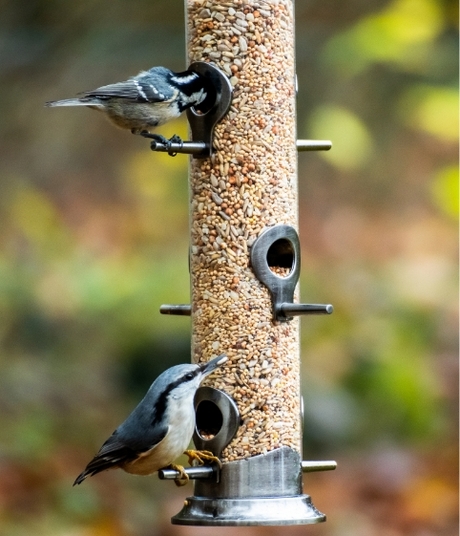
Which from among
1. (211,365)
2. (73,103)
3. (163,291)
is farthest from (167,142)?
(163,291)

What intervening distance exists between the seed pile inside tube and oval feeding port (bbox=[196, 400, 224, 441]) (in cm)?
9

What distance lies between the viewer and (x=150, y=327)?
9906 mm

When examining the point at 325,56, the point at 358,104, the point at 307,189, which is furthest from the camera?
the point at 307,189

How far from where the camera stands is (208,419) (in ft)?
17.6

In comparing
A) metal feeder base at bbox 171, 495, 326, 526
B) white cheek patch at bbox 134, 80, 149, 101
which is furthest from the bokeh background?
metal feeder base at bbox 171, 495, 326, 526

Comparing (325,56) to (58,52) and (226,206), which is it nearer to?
(58,52)

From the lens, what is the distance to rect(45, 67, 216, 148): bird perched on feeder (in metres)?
5.43

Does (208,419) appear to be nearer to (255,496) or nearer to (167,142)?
(255,496)

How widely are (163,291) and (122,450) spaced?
13.5 ft

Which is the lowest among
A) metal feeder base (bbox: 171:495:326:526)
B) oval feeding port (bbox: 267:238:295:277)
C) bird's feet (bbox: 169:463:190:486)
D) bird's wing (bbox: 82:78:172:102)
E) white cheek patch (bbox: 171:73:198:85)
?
metal feeder base (bbox: 171:495:326:526)

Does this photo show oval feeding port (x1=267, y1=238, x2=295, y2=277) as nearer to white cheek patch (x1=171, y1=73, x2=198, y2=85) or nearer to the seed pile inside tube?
the seed pile inside tube

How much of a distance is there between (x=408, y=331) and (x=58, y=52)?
3.57m

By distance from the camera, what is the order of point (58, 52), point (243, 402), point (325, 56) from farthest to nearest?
1. point (58, 52)
2. point (325, 56)
3. point (243, 402)

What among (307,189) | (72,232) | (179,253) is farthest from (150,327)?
(307,189)
